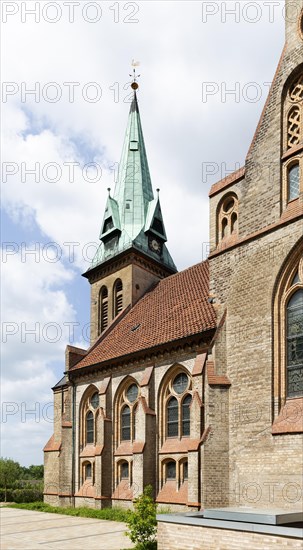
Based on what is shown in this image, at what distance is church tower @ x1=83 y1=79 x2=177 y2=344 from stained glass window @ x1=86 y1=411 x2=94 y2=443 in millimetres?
7282

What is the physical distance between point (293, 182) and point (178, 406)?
11.1 meters

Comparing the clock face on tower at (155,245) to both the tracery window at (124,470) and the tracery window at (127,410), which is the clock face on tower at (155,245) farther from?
the tracery window at (124,470)

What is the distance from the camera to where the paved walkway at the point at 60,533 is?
620 inches

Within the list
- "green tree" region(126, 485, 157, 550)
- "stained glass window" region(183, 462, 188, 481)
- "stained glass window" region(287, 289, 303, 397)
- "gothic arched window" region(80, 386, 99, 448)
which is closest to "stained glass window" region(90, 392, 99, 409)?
"gothic arched window" region(80, 386, 99, 448)

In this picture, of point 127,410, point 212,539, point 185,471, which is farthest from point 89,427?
point 212,539

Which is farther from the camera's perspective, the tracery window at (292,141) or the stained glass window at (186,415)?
the stained glass window at (186,415)

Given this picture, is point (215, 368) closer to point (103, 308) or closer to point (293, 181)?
point (293, 181)

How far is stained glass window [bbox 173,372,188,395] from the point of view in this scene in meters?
22.2

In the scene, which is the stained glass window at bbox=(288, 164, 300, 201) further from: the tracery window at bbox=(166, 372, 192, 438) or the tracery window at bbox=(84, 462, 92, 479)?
the tracery window at bbox=(84, 462, 92, 479)

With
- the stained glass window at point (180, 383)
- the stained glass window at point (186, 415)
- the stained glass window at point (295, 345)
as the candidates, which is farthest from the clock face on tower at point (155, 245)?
the stained glass window at point (295, 345)

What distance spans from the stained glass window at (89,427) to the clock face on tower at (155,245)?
12.5 meters

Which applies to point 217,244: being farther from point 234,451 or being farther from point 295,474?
point 295,474

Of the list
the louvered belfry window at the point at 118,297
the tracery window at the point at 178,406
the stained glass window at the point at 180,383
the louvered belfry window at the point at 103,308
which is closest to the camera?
the tracery window at the point at 178,406

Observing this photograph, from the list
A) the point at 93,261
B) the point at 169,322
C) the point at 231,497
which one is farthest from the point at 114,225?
the point at 231,497
